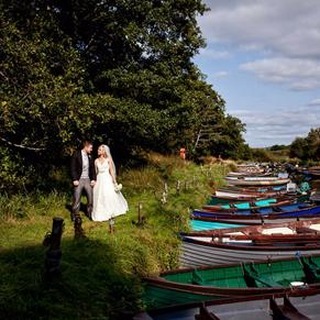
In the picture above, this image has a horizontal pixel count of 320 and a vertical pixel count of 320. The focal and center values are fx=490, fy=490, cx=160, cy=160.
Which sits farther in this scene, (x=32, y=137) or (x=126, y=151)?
(x=126, y=151)

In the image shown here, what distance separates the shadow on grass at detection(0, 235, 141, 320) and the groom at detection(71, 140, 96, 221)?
9.18 ft

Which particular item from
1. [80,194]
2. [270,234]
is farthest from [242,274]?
[80,194]

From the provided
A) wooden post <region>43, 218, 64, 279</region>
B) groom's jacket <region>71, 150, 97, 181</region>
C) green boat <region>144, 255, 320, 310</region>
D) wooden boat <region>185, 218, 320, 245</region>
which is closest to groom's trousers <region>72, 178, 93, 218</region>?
groom's jacket <region>71, 150, 97, 181</region>

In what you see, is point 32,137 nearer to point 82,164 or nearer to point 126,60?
point 82,164

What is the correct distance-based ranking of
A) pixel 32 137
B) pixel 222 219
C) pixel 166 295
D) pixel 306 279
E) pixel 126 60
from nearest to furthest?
1. pixel 166 295
2. pixel 306 279
3. pixel 32 137
4. pixel 222 219
5. pixel 126 60

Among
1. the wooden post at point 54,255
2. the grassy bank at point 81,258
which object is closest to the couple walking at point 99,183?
the grassy bank at point 81,258

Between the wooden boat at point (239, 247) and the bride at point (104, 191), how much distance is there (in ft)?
6.45

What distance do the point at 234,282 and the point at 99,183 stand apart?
4425 millimetres

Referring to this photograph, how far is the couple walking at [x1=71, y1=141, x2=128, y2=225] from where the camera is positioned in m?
12.3

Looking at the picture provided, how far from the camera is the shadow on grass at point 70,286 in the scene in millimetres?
6641

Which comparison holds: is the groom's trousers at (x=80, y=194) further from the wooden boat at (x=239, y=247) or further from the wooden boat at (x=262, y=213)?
the wooden boat at (x=262, y=213)

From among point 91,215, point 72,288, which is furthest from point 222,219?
point 72,288

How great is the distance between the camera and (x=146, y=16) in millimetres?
17109

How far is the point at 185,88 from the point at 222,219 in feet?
18.6
